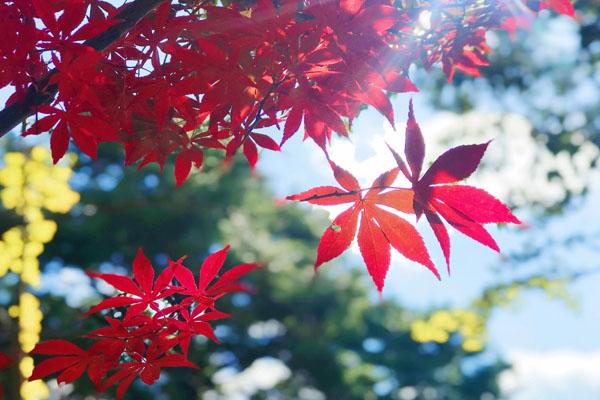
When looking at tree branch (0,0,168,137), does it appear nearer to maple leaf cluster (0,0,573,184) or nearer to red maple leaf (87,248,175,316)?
maple leaf cluster (0,0,573,184)

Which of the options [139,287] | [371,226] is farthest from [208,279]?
[371,226]

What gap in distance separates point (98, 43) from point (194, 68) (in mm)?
108

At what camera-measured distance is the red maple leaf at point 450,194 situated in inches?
19.8

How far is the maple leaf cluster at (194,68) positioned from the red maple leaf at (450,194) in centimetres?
9

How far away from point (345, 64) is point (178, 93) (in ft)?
0.60

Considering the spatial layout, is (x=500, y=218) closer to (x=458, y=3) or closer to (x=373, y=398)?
(x=458, y=3)

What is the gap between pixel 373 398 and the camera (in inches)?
335

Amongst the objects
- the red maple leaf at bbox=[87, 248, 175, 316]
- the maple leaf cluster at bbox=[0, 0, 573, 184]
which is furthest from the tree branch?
the red maple leaf at bbox=[87, 248, 175, 316]

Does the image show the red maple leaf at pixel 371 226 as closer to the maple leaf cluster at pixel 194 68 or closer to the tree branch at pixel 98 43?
the maple leaf cluster at pixel 194 68

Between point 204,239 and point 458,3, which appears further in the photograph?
point 204,239

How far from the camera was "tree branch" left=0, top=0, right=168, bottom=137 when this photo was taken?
0.58m

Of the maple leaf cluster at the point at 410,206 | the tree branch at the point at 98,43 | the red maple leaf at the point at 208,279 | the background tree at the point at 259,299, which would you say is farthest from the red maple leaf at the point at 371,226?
the background tree at the point at 259,299

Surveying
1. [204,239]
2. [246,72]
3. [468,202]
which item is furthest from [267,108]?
[204,239]

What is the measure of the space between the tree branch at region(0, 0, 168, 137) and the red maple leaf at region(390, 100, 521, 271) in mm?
296
